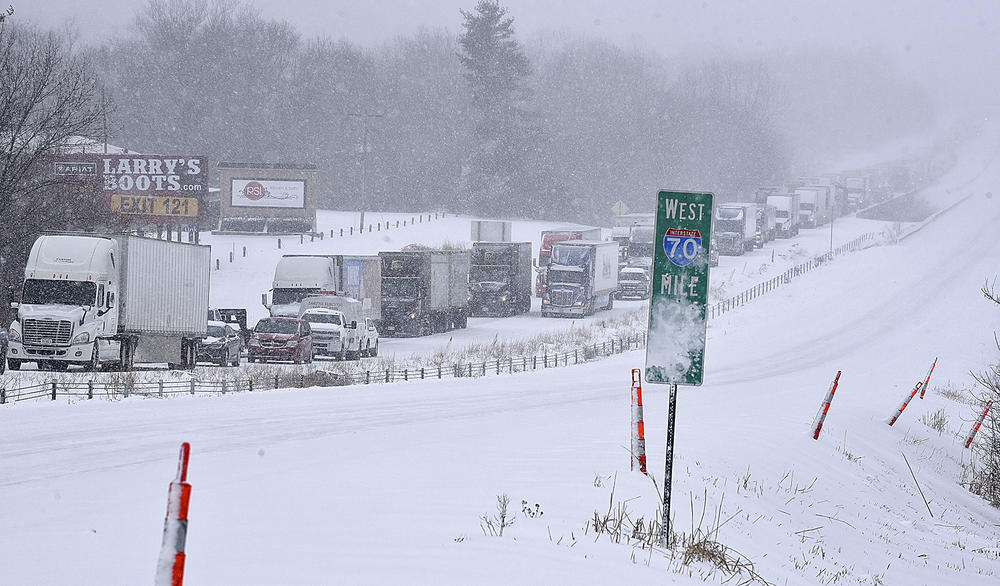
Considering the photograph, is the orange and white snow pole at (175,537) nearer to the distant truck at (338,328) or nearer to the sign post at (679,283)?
the sign post at (679,283)

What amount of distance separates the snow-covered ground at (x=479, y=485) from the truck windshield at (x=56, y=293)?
659 cm

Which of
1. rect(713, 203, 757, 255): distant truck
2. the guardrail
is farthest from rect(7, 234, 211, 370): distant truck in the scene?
rect(713, 203, 757, 255): distant truck

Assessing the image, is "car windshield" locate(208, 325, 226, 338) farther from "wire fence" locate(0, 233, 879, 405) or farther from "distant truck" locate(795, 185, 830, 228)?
"distant truck" locate(795, 185, 830, 228)

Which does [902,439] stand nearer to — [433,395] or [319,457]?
[433,395]

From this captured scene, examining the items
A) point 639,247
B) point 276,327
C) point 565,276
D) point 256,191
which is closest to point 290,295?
point 276,327

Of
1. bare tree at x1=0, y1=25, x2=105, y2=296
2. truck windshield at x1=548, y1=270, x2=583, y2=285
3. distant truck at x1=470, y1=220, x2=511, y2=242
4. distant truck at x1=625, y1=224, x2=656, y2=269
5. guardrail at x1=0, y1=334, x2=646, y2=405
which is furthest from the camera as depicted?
distant truck at x1=470, y1=220, x2=511, y2=242

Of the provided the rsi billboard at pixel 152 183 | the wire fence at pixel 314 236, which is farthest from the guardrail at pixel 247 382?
the wire fence at pixel 314 236

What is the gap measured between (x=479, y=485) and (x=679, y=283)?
11.3ft

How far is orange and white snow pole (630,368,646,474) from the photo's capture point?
10016 mm

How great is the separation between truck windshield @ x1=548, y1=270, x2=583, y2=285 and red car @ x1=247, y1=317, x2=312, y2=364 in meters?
21.9

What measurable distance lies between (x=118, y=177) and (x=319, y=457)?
47.9 metres

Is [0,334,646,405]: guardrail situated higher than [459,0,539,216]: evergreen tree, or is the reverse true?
[459,0,539,216]: evergreen tree

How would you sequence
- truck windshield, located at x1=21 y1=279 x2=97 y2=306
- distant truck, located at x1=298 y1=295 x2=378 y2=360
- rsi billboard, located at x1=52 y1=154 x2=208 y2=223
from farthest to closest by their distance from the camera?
rsi billboard, located at x1=52 y1=154 x2=208 y2=223, distant truck, located at x1=298 y1=295 x2=378 y2=360, truck windshield, located at x1=21 y1=279 x2=97 y2=306

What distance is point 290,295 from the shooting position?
39.8 m
